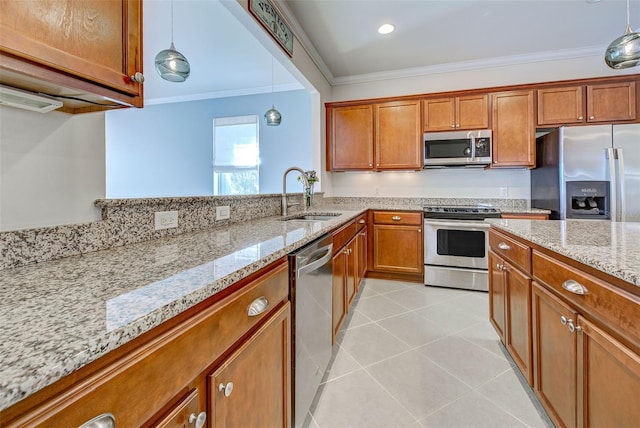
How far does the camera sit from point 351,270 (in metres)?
2.44

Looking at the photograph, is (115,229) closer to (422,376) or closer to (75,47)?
(75,47)

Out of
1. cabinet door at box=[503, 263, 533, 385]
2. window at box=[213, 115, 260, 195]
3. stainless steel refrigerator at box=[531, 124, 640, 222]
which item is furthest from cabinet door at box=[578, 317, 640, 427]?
window at box=[213, 115, 260, 195]

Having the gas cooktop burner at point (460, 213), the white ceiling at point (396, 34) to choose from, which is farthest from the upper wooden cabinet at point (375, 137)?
the gas cooktop burner at point (460, 213)

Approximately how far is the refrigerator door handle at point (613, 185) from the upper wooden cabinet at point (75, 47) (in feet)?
12.4

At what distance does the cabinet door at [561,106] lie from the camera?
10.2 feet

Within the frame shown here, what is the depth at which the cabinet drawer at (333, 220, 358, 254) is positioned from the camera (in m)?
1.87

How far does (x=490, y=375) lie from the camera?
67.5 inches

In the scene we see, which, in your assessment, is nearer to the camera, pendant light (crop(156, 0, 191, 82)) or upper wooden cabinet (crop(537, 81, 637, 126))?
pendant light (crop(156, 0, 191, 82))

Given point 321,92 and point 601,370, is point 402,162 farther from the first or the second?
point 601,370

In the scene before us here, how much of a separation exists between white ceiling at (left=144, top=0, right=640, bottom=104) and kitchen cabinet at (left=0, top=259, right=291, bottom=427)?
257cm

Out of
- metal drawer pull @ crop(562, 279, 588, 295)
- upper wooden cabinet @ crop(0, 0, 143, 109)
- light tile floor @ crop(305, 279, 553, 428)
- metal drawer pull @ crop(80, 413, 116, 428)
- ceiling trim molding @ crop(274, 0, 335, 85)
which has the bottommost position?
light tile floor @ crop(305, 279, 553, 428)

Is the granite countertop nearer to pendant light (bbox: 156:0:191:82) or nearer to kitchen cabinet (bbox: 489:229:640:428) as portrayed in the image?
kitchen cabinet (bbox: 489:229:640:428)

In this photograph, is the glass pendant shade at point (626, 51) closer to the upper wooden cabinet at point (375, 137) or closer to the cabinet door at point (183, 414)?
the upper wooden cabinet at point (375, 137)

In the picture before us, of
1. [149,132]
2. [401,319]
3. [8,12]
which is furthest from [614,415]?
[149,132]
